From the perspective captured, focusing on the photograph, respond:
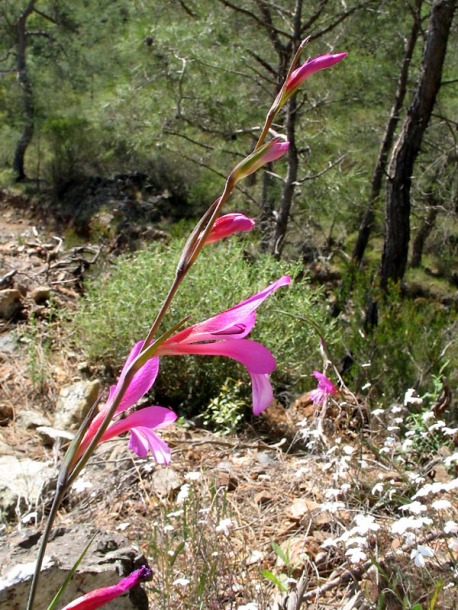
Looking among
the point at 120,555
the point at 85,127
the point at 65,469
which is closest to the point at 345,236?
the point at 85,127

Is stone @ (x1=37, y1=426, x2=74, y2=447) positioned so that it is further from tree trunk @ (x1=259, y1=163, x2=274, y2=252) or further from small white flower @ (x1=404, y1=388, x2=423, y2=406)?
tree trunk @ (x1=259, y1=163, x2=274, y2=252)

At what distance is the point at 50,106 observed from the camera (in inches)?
537

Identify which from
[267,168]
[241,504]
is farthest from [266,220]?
[241,504]

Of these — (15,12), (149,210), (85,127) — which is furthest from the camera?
(15,12)

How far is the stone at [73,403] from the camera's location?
3.09m

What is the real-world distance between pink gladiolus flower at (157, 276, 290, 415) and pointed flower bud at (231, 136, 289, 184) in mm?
125

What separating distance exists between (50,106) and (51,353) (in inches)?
427

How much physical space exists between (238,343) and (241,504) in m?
1.64

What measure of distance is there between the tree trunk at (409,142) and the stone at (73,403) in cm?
287

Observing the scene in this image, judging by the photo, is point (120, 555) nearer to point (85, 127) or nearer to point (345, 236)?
point (345, 236)

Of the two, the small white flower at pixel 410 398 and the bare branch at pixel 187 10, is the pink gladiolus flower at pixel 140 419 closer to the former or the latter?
the small white flower at pixel 410 398

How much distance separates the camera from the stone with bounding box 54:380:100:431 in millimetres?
3092

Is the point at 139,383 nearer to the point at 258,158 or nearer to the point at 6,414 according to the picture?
the point at 258,158

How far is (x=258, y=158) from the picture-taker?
2.38 feet
